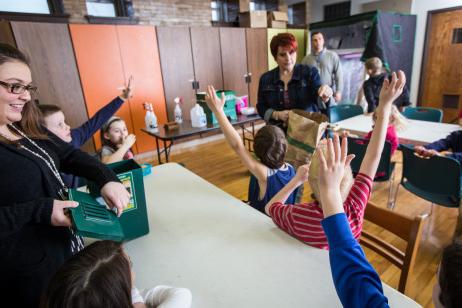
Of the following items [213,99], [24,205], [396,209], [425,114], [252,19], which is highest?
[252,19]

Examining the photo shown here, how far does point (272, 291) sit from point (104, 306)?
1.35 ft

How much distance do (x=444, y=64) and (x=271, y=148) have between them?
5.02 m

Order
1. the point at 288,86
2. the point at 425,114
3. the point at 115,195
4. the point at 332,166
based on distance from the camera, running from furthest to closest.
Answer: the point at 425,114 < the point at 288,86 < the point at 115,195 < the point at 332,166

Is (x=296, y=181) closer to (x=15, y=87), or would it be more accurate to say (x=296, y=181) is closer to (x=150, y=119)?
(x=15, y=87)

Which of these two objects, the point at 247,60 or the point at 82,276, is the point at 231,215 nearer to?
the point at 82,276

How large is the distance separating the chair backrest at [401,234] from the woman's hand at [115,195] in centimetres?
91

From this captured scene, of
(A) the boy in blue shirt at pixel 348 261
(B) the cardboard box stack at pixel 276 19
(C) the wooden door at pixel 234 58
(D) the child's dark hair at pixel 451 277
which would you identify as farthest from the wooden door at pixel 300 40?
(D) the child's dark hair at pixel 451 277

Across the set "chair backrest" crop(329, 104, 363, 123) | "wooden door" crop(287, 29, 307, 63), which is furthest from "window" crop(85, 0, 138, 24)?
"chair backrest" crop(329, 104, 363, 123)

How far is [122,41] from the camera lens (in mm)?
3881

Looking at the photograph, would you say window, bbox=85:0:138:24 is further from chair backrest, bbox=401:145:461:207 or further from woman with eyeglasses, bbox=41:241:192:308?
woman with eyeglasses, bbox=41:241:192:308

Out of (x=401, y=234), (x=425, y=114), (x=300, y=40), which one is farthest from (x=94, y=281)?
(x=300, y=40)

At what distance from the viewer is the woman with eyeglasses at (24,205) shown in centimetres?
69

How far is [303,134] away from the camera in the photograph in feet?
5.28

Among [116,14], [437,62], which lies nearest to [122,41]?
[116,14]
